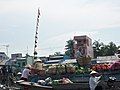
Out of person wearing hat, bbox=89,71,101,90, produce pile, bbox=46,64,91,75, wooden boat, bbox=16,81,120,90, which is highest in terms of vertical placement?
produce pile, bbox=46,64,91,75

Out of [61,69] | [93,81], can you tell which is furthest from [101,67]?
[61,69]

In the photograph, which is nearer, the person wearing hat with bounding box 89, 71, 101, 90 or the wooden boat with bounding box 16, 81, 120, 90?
the person wearing hat with bounding box 89, 71, 101, 90

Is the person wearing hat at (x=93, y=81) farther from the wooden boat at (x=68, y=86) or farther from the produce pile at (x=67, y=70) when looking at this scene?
the produce pile at (x=67, y=70)

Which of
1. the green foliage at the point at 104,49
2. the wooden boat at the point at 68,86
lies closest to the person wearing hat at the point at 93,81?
the wooden boat at the point at 68,86

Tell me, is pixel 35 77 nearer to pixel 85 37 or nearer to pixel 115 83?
pixel 115 83

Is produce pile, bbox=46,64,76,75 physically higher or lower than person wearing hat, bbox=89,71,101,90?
higher

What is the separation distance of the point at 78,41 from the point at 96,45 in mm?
33197

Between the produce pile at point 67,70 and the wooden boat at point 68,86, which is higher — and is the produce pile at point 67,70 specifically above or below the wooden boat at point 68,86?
→ above

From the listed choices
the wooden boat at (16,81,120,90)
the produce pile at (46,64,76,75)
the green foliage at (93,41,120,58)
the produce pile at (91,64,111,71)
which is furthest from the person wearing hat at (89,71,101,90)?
the green foliage at (93,41,120,58)

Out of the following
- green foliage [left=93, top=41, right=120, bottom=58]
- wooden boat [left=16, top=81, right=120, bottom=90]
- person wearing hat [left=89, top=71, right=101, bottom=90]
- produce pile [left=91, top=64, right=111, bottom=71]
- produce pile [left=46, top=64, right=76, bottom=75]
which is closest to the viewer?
person wearing hat [left=89, top=71, right=101, bottom=90]

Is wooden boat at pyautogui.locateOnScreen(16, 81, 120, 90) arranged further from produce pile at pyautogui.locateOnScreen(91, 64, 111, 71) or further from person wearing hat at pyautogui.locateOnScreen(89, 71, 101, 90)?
produce pile at pyautogui.locateOnScreen(91, 64, 111, 71)

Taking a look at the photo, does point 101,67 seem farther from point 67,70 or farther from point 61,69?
point 61,69

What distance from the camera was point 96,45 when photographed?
198 ft

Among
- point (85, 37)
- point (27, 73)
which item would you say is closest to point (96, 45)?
point (85, 37)
